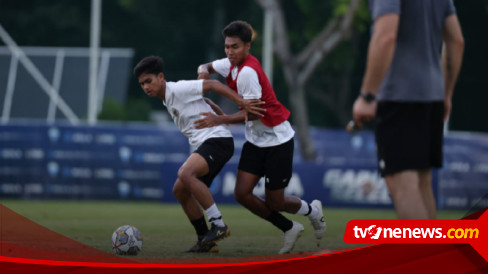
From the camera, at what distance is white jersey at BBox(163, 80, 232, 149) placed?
8547mm

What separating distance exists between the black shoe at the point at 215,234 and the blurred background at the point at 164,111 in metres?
10.1

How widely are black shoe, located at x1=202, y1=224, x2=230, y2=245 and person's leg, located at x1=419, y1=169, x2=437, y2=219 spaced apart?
104 inches

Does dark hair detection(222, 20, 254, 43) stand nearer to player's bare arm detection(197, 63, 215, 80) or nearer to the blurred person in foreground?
player's bare arm detection(197, 63, 215, 80)

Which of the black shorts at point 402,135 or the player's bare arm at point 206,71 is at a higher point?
the player's bare arm at point 206,71

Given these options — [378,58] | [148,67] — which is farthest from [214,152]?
[378,58]

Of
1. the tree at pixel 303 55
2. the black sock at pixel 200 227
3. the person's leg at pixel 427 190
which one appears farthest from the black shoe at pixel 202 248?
the tree at pixel 303 55

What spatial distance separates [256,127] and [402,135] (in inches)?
121

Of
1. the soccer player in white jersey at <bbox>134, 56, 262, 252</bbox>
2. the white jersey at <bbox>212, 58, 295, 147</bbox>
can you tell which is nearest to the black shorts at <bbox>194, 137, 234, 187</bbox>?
the soccer player in white jersey at <bbox>134, 56, 262, 252</bbox>

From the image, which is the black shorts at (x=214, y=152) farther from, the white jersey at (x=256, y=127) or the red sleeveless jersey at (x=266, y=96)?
the red sleeveless jersey at (x=266, y=96)

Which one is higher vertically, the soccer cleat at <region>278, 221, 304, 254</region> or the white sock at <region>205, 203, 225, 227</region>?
the white sock at <region>205, 203, 225, 227</region>

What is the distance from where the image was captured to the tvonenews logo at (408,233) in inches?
203

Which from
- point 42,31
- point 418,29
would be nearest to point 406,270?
point 418,29

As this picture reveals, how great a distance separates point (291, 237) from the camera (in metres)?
8.59

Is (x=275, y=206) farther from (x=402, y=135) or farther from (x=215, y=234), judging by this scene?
(x=402, y=135)
